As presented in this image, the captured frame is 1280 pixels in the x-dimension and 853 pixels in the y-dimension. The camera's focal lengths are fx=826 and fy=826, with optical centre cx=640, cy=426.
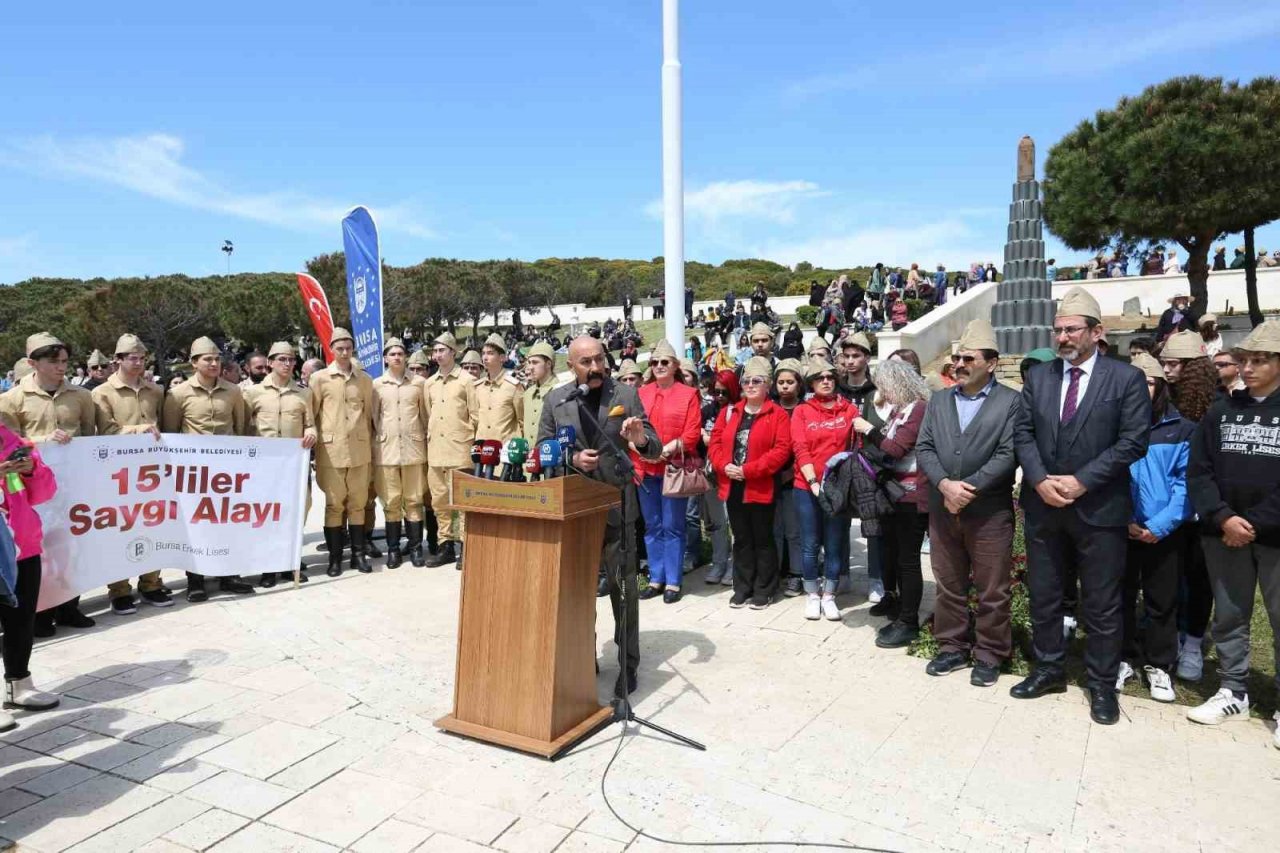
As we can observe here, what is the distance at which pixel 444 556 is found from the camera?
7.93 metres

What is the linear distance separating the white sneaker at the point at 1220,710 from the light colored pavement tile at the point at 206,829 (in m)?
4.58

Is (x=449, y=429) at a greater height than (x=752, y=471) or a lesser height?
greater

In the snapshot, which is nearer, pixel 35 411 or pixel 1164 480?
pixel 1164 480

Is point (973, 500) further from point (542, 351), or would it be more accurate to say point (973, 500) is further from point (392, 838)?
point (542, 351)

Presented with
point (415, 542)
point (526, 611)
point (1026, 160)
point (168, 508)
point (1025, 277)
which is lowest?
point (415, 542)

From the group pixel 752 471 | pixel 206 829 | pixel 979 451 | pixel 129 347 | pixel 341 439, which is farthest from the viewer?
pixel 341 439

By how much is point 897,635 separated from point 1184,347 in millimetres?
2613

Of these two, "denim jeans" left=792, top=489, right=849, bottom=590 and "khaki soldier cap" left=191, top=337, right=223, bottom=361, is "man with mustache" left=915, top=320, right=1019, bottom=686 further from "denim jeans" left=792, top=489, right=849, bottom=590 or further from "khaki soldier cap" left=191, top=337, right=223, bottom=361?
"khaki soldier cap" left=191, top=337, right=223, bottom=361

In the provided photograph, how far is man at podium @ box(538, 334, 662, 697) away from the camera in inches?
168

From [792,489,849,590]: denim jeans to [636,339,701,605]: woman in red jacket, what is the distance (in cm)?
97

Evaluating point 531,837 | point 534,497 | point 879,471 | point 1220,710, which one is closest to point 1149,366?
point 879,471

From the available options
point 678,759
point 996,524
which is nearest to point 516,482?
point 678,759

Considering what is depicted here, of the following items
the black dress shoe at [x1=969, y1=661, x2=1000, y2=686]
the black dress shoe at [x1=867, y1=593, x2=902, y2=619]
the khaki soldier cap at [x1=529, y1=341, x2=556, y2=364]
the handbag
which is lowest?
the black dress shoe at [x1=969, y1=661, x2=1000, y2=686]

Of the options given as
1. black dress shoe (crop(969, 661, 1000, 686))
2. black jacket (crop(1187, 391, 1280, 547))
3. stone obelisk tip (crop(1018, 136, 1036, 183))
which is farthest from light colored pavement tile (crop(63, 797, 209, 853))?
stone obelisk tip (crop(1018, 136, 1036, 183))
